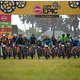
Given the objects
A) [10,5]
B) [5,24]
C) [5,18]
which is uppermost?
[10,5]

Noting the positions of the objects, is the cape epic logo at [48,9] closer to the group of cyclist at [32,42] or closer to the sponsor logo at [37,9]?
the sponsor logo at [37,9]

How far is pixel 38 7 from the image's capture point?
34.0m

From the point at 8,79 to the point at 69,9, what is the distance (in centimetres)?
2532

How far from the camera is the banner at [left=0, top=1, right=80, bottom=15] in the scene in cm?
3412

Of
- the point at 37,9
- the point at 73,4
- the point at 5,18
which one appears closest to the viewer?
the point at 37,9

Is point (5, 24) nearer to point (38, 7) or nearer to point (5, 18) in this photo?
point (5, 18)

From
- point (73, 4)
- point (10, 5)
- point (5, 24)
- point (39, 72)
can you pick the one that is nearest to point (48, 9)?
point (73, 4)

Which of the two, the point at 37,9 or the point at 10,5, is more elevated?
the point at 10,5

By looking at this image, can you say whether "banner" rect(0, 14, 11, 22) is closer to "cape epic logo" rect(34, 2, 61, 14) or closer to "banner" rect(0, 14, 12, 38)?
"banner" rect(0, 14, 12, 38)

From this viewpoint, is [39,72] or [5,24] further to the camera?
[5,24]

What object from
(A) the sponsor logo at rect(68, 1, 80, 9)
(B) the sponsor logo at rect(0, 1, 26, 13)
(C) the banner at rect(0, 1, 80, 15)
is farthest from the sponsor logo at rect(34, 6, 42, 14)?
(A) the sponsor logo at rect(68, 1, 80, 9)

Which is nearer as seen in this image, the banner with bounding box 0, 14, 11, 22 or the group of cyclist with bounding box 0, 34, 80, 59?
the group of cyclist with bounding box 0, 34, 80, 59

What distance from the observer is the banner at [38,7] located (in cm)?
3412

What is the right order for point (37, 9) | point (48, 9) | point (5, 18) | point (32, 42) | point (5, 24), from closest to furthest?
1. point (32, 42)
2. point (37, 9)
3. point (48, 9)
4. point (5, 18)
5. point (5, 24)
